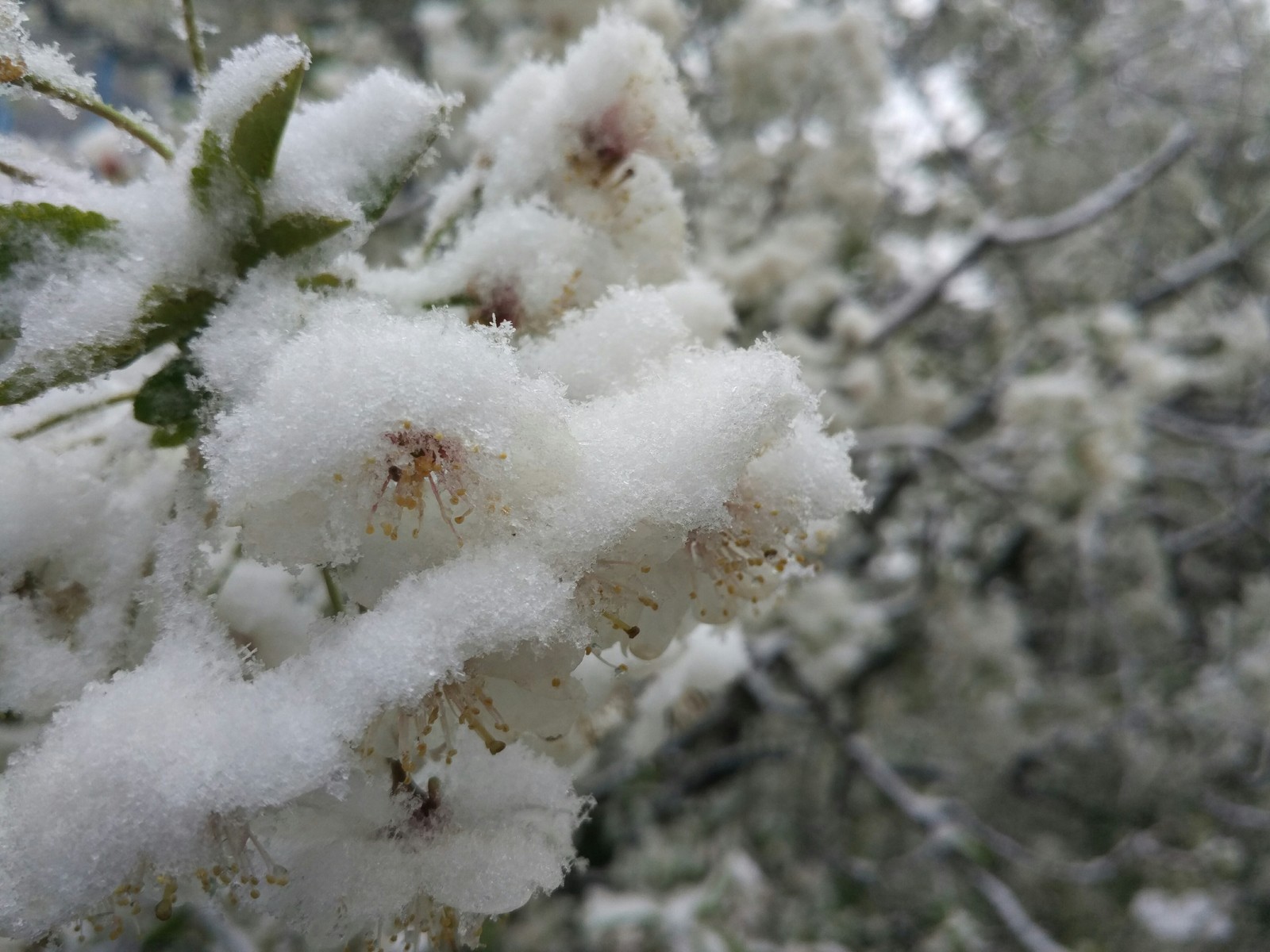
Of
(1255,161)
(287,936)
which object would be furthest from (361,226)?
(1255,161)

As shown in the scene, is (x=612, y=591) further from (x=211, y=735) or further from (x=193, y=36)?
(x=193, y=36)

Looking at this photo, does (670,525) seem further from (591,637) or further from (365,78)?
(365,78)

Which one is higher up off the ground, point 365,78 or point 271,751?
point 365,78

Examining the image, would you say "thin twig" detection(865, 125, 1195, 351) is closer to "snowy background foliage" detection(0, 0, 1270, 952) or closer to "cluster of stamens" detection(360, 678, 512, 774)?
"snowy background foliage" detection(0, 0, 1270, 952)

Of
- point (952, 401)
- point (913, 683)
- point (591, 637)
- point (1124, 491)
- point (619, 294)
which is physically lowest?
point (913, 683)

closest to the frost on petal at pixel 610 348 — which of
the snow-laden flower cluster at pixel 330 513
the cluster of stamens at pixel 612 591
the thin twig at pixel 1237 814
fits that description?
the snow-laden flower cluster at pixel 330 513

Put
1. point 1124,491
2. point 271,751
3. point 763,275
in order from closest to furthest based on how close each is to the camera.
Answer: point 271,751, point 763,275, point 1124,491

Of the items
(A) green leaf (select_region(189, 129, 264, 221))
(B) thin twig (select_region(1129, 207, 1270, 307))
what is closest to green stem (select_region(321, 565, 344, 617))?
(A) green leaf (select_region(189, 129, 264, 221))

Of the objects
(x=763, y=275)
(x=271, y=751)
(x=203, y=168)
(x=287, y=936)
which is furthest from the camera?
(x=763, y=275)
